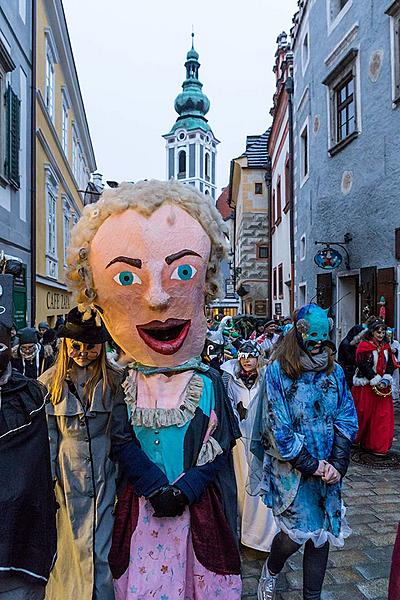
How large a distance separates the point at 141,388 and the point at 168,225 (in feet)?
2.52

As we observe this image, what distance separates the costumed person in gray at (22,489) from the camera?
1.89m

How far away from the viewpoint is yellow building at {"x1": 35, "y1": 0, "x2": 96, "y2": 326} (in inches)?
492

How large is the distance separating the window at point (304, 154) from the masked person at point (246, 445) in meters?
10.7

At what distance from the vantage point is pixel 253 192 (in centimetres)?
2422

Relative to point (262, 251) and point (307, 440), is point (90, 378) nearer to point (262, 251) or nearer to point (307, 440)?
point (307, 440)

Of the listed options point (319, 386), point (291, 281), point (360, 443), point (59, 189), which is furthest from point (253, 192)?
point (319, 386)

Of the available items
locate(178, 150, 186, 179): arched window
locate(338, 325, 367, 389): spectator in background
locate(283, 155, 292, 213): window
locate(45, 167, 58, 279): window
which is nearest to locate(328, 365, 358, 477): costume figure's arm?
locate(338, 325, 367, 389): spectator in background

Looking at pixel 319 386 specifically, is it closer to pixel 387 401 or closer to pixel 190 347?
pixel 190 347

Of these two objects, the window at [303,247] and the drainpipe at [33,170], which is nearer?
the drainpipe at [33,170]

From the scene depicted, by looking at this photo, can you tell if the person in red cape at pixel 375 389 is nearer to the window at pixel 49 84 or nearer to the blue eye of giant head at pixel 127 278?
the blue eye of giant head at pixel 127 278

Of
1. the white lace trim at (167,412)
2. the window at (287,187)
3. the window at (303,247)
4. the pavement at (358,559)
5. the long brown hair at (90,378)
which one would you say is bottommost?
the pavement at (358,559)

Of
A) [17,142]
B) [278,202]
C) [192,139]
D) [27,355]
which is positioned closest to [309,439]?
[27,355]

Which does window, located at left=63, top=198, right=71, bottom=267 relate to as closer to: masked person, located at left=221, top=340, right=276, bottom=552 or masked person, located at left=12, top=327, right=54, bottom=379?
masked person, located at left=12, top=327, right=54, bottom=379

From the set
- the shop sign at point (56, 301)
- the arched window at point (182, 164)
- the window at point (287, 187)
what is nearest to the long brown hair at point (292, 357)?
the shop sign at point (56, 301)
